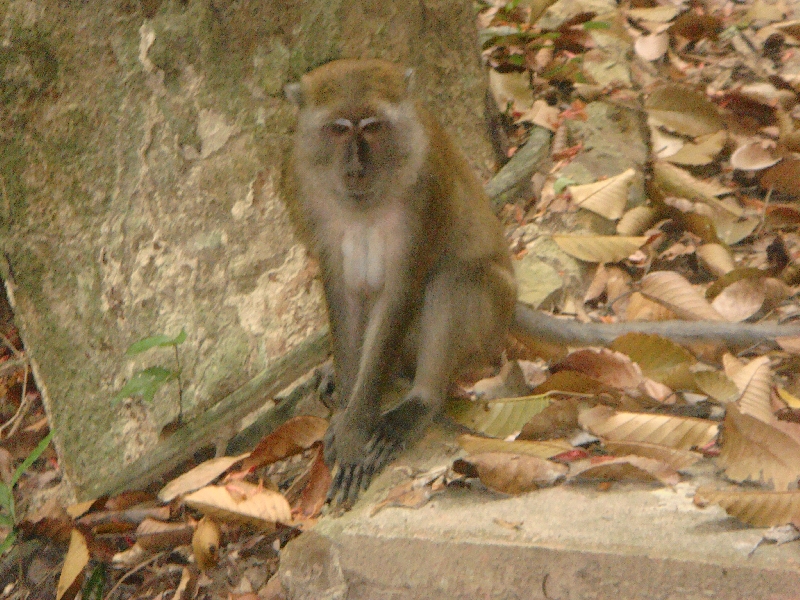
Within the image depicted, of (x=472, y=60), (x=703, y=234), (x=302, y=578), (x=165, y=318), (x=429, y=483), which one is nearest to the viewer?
(x=302, y=578)

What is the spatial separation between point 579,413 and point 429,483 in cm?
51

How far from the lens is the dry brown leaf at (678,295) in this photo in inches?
127

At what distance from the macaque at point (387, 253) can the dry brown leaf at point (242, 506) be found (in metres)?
0.21

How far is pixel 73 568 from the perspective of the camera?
269 cm

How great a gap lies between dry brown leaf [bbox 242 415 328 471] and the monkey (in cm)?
12

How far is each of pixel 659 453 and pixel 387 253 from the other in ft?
3.75

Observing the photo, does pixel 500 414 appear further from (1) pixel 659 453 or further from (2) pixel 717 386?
(2) pixel 717 386

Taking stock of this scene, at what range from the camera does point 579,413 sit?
96.3 inches

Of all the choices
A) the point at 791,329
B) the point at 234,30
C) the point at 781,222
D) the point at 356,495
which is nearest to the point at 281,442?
the point at 356,495

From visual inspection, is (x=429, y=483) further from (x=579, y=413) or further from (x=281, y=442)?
(x=281, y=442)

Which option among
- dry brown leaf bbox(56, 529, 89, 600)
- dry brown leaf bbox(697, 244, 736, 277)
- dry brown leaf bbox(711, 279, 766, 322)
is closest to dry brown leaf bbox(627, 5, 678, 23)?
dry brown leaf bbox(697, 244, 736, 277)

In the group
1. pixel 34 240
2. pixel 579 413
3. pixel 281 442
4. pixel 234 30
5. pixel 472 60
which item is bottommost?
pixel 281 442

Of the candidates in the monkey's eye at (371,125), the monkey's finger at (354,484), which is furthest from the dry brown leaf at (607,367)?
the monkey's eye at (371,125)

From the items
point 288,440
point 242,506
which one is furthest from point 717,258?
point 242,506
